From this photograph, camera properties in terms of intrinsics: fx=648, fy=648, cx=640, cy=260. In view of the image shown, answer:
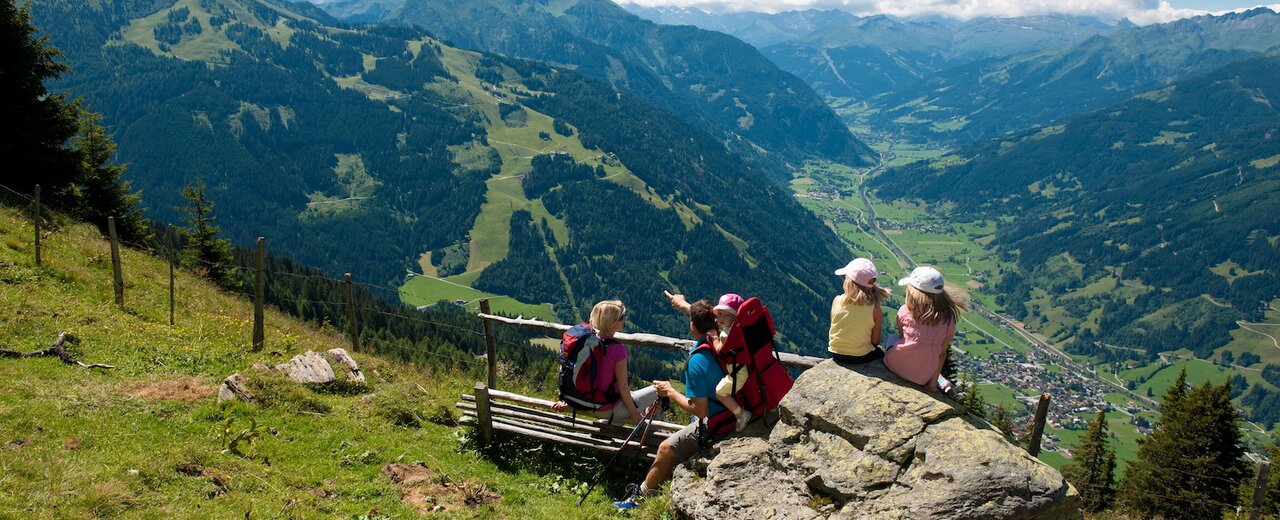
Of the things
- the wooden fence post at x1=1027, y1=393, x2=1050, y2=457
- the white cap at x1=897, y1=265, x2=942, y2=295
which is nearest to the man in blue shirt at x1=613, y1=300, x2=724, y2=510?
the white cap at x1=897, y1=265, x2=942, y2=295

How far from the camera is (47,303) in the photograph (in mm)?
16156

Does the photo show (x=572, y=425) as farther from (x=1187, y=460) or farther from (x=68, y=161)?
(x=68, y=161)

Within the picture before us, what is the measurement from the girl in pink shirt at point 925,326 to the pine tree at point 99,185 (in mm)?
34217

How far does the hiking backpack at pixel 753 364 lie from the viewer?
8.89 metres

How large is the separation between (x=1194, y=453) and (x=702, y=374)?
3059 cm

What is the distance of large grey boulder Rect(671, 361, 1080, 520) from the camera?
6.76 metres

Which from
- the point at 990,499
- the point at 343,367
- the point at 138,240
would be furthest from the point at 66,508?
the point at 138,240

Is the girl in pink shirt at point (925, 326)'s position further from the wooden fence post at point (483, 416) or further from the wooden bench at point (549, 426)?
the wooden fence post at point (483, 416)

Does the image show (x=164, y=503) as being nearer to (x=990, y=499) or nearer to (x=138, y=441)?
(x=138, y=441)

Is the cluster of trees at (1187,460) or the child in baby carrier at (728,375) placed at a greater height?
the child in baby carrier at (728,375)

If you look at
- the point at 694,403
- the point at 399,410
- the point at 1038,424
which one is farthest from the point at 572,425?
the point at 1038,424

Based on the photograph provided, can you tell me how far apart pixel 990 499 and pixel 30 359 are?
16758 mm

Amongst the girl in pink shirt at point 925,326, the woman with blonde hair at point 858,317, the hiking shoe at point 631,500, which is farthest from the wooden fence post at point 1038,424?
the hiking shoe at point 631,500

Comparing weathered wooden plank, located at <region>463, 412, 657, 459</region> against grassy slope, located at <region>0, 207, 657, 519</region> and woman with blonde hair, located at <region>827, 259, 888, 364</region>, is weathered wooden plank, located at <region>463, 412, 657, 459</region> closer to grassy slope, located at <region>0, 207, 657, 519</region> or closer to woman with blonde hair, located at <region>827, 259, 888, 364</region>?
grassy slope, located at <region>0, 207, 657, 519</region>
